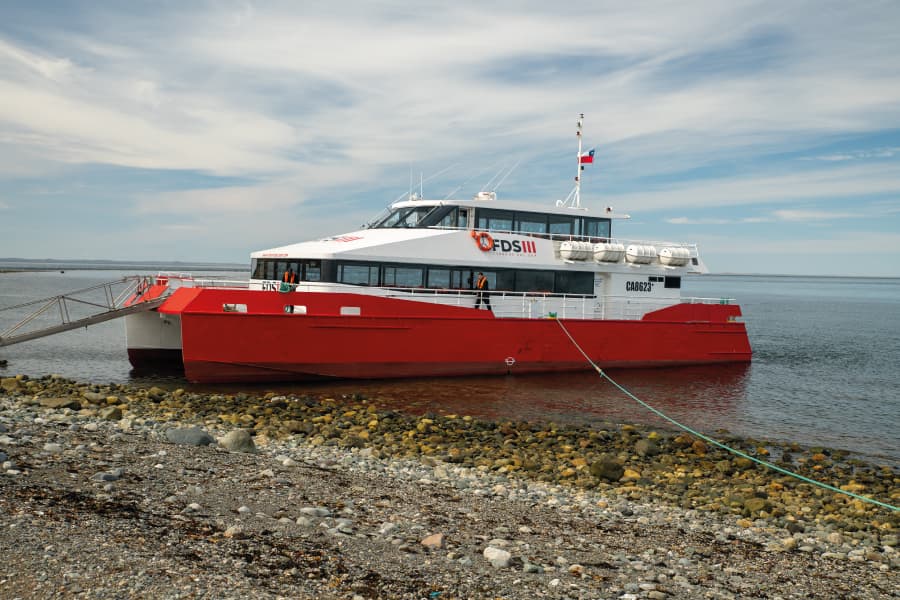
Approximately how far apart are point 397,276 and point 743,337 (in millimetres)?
12128

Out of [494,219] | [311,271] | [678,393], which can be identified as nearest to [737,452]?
[678,393]

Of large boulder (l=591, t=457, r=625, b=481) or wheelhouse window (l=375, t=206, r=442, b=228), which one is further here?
wheelhouse window (l=375, t=206, r=442, b=228)

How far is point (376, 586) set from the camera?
4.82 meters

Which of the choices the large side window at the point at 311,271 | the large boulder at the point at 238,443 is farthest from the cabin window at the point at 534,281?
the large boulder at the point at 238,443

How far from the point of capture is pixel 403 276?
16.2 metres

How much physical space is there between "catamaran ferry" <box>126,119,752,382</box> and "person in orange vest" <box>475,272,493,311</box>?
0.04 metres

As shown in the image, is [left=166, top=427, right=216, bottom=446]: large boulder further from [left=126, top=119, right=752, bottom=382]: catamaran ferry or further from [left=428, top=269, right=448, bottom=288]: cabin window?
[left=428, top=269, right=448, bottom=288]: cabin window

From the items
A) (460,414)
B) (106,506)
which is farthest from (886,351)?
(106,506)

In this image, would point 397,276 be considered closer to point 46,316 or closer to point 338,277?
point 338,277

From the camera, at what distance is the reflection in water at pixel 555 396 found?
14133 mm

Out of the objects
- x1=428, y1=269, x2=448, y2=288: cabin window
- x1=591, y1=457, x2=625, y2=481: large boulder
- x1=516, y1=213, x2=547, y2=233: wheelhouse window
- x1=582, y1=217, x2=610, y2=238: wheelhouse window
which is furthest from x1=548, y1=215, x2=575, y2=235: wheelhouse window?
x1=591, y1=457, x2=625, y2=481: large boulder

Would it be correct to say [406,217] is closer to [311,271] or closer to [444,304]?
[444,304]

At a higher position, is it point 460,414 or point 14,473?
point 14,473

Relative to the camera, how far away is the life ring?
→ 56.2ft
